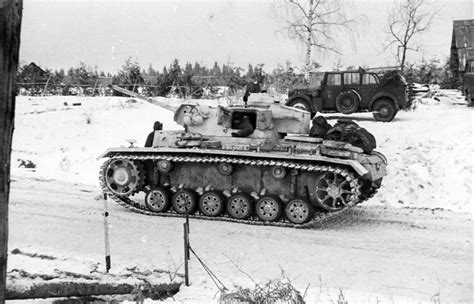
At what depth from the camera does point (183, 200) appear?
12031 millimetres

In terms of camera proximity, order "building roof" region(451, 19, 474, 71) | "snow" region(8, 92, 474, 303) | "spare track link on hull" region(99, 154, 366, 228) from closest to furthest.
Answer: "snow" region(8, 92, 474, 303), "spare track link on hull" region(99, 154, 366, 228), "building roof" region(451, 19, 474, 71)

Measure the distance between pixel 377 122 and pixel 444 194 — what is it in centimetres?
716

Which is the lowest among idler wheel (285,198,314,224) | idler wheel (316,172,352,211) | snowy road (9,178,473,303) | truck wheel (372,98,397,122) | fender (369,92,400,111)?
snowy road (9,178,473,303)

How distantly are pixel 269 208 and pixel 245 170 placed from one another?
41.5 inches

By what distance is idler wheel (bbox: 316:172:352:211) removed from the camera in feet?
36.0

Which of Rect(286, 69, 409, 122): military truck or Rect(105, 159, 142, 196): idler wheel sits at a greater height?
Rect(286, 69, 409, 122): military truck

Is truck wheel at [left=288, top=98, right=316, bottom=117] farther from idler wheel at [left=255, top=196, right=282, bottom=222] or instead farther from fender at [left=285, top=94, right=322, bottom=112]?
idler wheel at [left=255, top=196, right=282, bottom=222]

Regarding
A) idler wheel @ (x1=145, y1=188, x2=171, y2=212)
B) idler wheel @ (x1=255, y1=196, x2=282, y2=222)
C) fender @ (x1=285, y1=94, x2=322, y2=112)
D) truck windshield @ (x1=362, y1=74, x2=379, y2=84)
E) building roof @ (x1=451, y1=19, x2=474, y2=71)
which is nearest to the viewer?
idler wheel @ (x1=255, y1=196, x2=282, y2=222)

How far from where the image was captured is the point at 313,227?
11.3m

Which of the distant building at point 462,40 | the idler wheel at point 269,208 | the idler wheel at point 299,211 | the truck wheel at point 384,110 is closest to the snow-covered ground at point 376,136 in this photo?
the truck wheel at point 384,110

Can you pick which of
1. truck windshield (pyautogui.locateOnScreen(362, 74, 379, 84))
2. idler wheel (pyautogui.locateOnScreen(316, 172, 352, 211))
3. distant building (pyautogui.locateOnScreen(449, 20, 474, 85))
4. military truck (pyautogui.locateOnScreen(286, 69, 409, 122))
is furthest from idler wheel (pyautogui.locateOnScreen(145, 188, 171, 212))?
distant building (pyautogui.locateOnScreen(449, 20, 474, 85))

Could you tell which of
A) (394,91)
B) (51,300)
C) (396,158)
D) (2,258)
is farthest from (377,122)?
(2,258)

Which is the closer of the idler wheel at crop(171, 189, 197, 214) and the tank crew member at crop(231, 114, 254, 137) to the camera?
the idler wheel at crop(171, 189, 197, 214)

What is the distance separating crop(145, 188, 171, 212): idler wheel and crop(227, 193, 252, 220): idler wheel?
1396 millimetres
